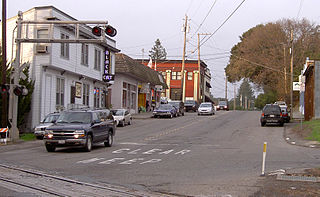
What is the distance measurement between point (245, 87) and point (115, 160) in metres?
168

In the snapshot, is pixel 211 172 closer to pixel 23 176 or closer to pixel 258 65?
pixel 23 176

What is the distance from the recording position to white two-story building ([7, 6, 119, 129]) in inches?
1137

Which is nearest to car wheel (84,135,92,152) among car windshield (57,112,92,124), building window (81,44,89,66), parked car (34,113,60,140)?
car windshield (57,112,92,124)

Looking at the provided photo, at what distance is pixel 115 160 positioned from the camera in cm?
1545

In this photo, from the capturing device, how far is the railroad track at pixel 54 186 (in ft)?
30.3

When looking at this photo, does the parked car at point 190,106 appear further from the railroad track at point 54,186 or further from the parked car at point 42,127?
the railroad track at point 54,186

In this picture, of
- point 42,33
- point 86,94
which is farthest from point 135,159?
point 86,94

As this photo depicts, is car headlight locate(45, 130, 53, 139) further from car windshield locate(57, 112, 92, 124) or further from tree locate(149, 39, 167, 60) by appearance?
tree locate(149, 39, 167, 60)

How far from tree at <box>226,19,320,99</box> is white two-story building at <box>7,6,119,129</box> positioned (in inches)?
1072

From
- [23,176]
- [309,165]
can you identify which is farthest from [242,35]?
[23,176]

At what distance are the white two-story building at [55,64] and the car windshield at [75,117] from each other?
302 inches

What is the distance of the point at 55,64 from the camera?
97.1 feet

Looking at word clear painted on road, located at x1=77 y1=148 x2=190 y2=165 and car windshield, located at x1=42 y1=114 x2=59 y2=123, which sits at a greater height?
car windshield, located at x1=42 y1=114 x2=59 y2=123

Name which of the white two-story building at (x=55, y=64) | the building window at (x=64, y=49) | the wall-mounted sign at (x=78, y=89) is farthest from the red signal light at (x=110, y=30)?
the wall-mounted sign at (x=78, y=89)
